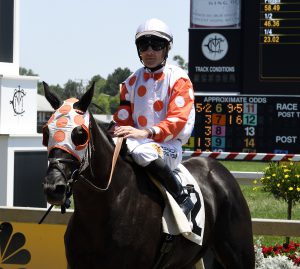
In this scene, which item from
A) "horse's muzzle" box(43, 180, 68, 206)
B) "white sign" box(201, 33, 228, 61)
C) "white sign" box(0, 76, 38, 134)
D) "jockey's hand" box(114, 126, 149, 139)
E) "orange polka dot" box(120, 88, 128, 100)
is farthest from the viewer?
"white sign" box(201, 33, 228, 61)

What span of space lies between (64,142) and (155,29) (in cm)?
119

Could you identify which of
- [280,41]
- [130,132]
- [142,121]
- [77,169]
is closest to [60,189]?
[77,169]

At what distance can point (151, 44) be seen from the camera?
191 inches

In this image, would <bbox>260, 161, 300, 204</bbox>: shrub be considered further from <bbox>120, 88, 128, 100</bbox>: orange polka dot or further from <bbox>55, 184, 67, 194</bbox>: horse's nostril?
<bbox>55, 184, 67, 194</bbox>: horse's nostril

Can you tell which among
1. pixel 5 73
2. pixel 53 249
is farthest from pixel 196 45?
pixel 53 249

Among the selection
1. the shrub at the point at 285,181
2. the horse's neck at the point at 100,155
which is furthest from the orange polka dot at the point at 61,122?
the shrub at the point at 285,181

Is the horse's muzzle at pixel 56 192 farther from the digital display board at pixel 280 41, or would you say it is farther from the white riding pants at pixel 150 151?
the digital display board at pixel 280 41

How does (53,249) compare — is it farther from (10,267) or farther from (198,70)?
(198,70)

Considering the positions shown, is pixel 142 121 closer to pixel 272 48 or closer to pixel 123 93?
pixel 123 93

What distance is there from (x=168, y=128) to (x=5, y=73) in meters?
5.02

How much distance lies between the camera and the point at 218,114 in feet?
46.8

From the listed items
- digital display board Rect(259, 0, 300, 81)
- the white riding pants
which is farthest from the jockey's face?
digital display board Rect(259, 0, 300, 81)

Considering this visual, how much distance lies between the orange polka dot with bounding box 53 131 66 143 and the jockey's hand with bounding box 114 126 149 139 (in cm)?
66

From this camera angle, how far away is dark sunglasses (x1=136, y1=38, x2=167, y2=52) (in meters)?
4.86
